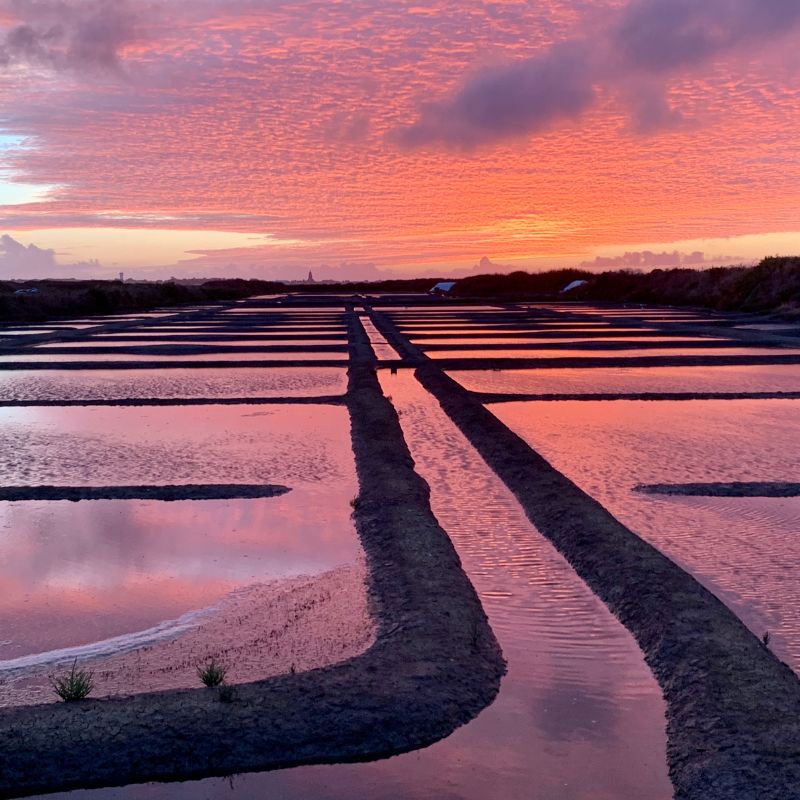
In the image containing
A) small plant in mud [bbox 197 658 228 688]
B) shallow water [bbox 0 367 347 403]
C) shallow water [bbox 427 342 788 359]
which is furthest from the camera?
shallow water [bbox 427 342 788 359]

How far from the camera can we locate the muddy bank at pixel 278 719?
3.67 meters

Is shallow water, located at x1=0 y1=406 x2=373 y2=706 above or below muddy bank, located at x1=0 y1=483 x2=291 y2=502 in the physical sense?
below

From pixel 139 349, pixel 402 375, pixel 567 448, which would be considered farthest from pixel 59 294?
pixel 567 448

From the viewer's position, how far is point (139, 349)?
22000mm

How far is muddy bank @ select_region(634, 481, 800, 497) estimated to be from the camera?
7.79 metres

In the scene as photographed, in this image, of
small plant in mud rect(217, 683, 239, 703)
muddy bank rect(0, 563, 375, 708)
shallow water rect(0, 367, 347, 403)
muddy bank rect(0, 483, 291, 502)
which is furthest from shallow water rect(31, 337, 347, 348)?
small plant in mud rect(217, 683, 239, 703)

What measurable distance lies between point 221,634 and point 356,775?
A: 1424 millimetres

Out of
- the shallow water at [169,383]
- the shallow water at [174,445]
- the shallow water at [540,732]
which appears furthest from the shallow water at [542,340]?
the shallow water at [540,732]

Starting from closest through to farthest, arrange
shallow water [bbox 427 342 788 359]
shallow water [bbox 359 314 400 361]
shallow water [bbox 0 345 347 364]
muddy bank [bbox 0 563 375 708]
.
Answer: muddy bank [bbox 0 563 375 708] < shallow water [bbox 0 345 347 364] < shallow water [bbox 427 342 788 359] < shallow water [bbox 359 314 400 361]

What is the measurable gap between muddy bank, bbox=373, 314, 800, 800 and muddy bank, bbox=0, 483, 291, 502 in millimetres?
2113

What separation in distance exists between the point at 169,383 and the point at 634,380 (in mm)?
7147

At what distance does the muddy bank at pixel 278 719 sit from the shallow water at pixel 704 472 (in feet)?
4.96

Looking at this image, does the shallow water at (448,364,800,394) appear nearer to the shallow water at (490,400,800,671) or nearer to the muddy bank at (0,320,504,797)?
the shallow water at (490,400,800,671)

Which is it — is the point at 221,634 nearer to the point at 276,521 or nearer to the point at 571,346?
the point at 276,521
